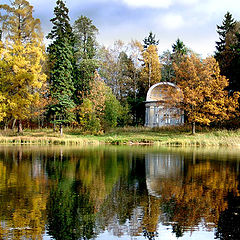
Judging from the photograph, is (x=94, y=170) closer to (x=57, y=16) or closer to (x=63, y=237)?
(x=63, y=237)

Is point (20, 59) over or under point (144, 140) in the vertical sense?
over

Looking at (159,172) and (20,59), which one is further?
(20,59)

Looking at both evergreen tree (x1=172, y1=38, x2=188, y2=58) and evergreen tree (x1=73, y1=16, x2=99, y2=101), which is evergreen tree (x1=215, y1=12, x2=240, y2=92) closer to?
evergreen tree (x1=172, y1=38, x2=188, y2=58)

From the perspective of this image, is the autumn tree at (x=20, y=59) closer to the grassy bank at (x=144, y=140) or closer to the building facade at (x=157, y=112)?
the grassy bank at (x=144, y=140)

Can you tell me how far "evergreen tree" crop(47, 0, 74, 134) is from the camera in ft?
127

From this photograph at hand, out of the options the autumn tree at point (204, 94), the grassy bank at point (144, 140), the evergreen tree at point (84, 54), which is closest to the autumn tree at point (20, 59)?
the grassy bank at point (144, 140)

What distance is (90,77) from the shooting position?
160 feet

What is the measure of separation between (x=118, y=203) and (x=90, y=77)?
1604 inches

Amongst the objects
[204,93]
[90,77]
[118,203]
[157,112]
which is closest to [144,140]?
[204,93]

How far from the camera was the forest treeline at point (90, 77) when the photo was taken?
3703 cm

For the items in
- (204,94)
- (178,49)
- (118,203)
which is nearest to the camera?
(118,203)

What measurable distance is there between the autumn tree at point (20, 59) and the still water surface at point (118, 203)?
2229 centimetres

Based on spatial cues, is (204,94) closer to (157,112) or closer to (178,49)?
(157,112)

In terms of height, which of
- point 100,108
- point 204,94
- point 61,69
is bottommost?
point 100,108
